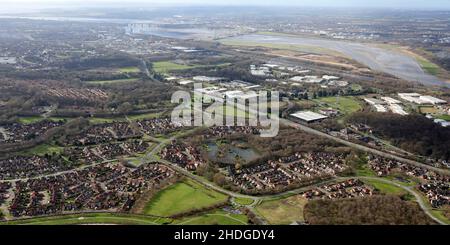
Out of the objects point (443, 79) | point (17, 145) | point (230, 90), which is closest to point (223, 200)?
point (17, 145)

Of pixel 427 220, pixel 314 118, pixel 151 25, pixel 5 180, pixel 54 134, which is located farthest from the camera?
pixel 151 25

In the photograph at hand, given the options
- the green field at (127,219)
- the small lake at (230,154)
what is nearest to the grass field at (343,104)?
the small lake at (230,154)

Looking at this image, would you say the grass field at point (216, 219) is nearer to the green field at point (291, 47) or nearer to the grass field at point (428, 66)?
the grass field at point (428, 66)

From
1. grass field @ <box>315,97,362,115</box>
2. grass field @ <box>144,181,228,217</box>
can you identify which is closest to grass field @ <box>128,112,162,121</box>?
grass field @ <box>144,181,228,217</box>

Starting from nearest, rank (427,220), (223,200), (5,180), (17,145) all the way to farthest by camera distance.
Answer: (427,220) < (223,200) < (5,180) < (17,145)

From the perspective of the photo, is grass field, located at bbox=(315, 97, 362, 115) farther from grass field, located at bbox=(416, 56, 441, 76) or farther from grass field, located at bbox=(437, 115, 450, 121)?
grass field, located at bbox=(416, 56, 441, 76)
